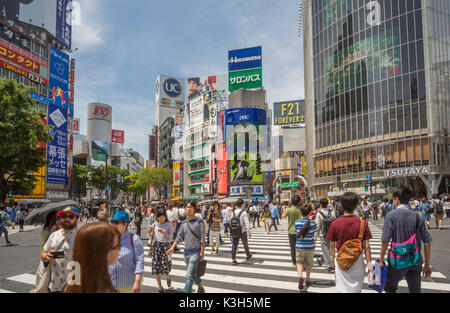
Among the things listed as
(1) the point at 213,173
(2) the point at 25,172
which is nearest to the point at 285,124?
(1) the point at 213,173

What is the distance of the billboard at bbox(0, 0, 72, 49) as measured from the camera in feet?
155

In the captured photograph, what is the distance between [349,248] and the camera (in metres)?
4.38

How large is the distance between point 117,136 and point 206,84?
4827cm

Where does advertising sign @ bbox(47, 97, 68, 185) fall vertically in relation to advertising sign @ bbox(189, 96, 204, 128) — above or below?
below

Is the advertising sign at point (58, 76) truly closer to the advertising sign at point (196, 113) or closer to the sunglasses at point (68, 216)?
the advertising sign at point (196, 113)

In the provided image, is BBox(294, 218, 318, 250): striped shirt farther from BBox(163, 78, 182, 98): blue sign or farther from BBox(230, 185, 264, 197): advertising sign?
BBox(163, 78, 182, 98): blue sign

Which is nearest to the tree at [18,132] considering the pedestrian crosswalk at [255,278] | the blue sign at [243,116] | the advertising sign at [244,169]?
the pedestrian crosswalk at [255,278]

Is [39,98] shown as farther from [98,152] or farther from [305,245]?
[98,152]

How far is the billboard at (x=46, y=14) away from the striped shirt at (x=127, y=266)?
54.5 metres

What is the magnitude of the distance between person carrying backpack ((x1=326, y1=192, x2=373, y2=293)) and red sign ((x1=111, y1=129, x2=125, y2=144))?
14503 cm

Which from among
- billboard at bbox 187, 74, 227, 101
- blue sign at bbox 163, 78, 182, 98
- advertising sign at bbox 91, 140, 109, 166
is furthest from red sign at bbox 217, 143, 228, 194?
blue sign at bbox 163, 78, 182, 98

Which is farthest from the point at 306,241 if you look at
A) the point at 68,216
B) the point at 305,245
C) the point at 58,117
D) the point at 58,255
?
the point at 58,117

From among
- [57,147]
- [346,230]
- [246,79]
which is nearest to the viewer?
[346,230]

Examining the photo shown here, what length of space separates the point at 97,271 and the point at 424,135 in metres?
49.3
